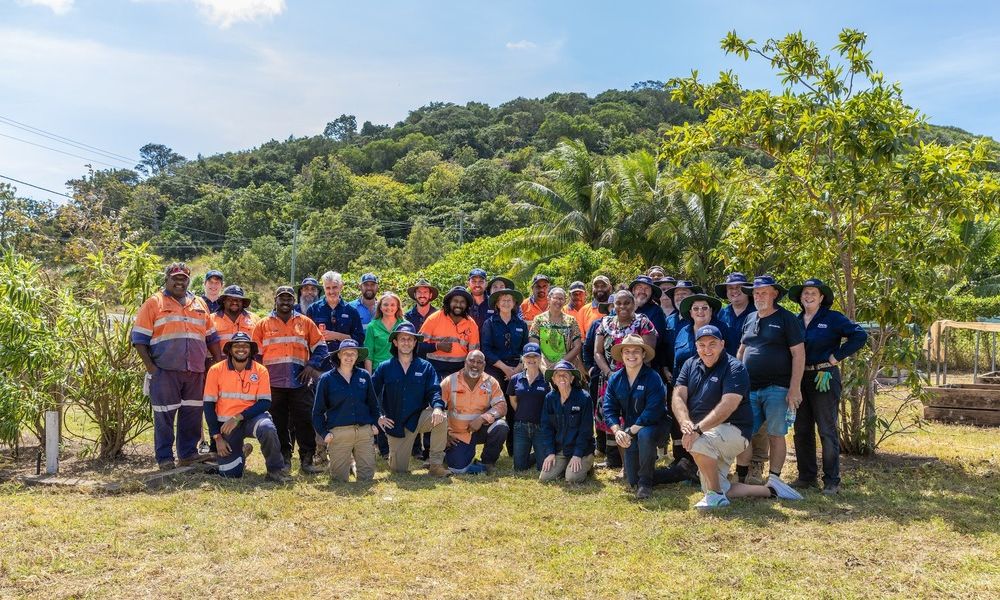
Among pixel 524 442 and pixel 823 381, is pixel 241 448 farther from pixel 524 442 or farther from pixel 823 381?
pixel 823 381

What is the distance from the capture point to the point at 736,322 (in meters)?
7.61

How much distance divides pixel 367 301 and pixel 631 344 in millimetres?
3914

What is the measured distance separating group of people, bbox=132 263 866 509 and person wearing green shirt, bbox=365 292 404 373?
2 centimetres

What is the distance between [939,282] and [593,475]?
446 cm

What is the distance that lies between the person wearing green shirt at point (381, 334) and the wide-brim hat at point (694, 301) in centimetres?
318

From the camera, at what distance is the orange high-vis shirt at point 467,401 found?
324 inches

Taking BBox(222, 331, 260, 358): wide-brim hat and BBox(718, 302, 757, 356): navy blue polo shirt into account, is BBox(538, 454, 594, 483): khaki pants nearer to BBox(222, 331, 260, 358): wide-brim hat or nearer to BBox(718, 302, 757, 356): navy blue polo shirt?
BBox(718, 302, 757, 356): navy blue polo shirt

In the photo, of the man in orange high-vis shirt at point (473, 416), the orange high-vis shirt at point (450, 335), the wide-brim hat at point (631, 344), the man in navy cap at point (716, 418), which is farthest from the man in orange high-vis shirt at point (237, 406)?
the man in navy cap at point (716, 418)

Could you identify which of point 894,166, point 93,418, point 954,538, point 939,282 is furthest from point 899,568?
point 93,418

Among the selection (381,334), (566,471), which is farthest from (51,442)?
(566,471)

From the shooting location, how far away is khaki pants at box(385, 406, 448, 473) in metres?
8.05

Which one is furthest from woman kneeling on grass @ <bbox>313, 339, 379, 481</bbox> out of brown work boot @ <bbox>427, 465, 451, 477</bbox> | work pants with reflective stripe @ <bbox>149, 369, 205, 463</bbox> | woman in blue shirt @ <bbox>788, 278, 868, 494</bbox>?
woman in blue shirt @ <bbox>788, 278, 868, 494</bbox>

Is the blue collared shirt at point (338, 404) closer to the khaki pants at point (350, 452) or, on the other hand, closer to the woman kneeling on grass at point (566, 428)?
the khaki pants at point (350, 452)

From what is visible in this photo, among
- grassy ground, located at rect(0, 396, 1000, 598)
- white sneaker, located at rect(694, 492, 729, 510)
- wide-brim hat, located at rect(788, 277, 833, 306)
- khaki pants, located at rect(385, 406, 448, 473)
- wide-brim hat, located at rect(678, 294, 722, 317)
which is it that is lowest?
grassy ground, located at rect(0, 396, 1000, 598)
